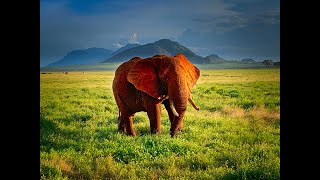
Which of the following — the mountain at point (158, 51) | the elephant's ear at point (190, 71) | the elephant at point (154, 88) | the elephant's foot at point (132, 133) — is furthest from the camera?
the elephant's foot at point (132, 133)

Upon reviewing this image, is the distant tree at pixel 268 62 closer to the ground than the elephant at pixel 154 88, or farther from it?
farther from it

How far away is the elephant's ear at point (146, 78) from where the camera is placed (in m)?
5.29

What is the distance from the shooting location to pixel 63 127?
5.36 metres

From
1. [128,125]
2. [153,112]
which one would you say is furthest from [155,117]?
[128,125]

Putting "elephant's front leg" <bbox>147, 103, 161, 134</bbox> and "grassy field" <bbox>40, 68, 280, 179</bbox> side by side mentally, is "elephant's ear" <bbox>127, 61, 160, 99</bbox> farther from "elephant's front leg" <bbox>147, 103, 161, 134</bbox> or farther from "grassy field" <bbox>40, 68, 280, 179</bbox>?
"grassy field" <bbox>40, 68, 280, 179</bbox>

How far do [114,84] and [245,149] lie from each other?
231 centimetres

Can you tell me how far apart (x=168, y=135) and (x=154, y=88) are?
676 millimetres

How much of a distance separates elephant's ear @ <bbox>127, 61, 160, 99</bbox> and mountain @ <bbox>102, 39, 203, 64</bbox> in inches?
5.9

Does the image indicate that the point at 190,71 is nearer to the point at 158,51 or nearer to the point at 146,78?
the point at 158,51

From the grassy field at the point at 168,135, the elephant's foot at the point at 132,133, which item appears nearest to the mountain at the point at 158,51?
the grassy field at the point at 168,135
